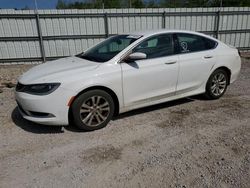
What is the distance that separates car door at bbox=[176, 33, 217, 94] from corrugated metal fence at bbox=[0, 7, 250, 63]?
5.74 m

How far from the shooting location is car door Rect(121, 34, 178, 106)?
11.8 ft

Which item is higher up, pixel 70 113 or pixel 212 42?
pixel 212 42

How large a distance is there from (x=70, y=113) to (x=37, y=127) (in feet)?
2.40

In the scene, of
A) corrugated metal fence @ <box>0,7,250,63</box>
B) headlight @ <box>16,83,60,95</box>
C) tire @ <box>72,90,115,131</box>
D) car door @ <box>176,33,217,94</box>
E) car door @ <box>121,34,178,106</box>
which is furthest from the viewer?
corrugated metal fence @ <box>0,7,250,63</box>

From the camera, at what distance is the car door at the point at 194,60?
4090mm

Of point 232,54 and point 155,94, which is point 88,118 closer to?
point 155,94

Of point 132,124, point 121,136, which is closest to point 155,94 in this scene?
point 132,124

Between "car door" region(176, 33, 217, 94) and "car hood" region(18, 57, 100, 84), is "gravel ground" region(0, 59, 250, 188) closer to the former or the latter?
"car door" region(176, 33, 217, 94)

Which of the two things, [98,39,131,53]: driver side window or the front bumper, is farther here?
[98,39,131,53]: driver side window

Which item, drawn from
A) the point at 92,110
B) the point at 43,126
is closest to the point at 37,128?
the point at 43,126

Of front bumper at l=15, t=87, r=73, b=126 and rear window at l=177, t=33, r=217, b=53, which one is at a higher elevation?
rear window at l=177, t=33, r=217, b=53

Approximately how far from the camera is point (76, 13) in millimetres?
9109

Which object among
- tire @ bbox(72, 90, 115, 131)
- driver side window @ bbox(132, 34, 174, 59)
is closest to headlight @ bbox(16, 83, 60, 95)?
tire @ bbox(72, 90, 115, 131)

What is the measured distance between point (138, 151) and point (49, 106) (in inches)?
55.4
